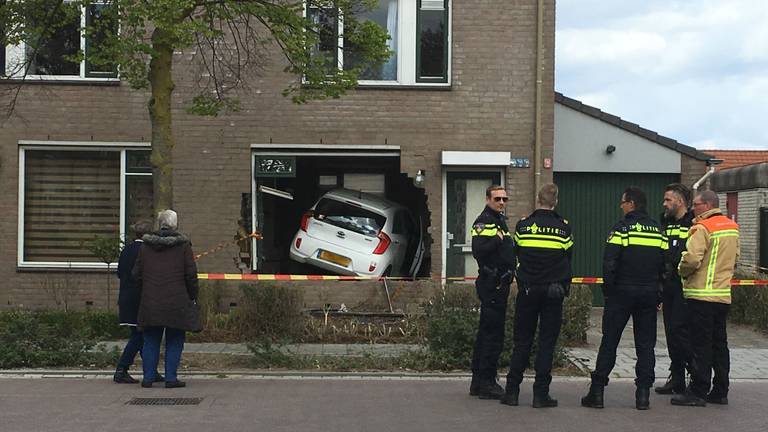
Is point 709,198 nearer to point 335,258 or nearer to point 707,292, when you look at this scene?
point 707,292

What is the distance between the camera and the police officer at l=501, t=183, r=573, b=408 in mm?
8742

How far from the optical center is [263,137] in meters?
16.2

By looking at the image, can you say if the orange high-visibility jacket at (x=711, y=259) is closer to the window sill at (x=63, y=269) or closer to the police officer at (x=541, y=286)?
the police officer at (x=541, y=286)

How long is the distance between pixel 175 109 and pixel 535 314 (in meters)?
9.07

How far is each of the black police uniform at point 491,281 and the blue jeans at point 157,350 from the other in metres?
3.09

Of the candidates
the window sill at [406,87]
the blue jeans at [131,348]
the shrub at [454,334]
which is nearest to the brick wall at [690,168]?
the window sill at [406,87]

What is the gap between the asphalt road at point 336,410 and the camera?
8023 millimetres

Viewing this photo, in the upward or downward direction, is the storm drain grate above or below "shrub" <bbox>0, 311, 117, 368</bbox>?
below

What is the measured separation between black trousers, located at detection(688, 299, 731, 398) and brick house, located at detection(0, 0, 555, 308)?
723 centimetres

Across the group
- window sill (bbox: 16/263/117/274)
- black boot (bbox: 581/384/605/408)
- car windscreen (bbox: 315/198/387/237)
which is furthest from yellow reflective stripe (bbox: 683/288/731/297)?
window sill (bbox: 16/263/117/274)

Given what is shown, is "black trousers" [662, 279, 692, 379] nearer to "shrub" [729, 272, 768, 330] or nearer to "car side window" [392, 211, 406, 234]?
"shrub" [729, 272, 768, 330]

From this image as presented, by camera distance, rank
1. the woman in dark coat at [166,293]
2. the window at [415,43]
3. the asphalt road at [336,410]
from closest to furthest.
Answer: the asphalt road at [336,410], the woman in dark coat at [166,293], the window at [415,43]

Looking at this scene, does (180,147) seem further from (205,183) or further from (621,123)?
(621,123)

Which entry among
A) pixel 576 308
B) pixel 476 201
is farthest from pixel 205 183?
pixel 576 308
